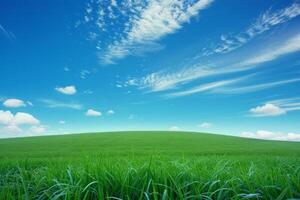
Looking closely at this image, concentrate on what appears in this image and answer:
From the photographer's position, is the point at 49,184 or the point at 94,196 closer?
the point at 94,196

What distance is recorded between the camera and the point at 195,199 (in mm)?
2352

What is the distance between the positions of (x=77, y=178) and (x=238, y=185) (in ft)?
→ 6.43

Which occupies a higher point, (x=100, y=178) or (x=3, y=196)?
(x=100, y=178)

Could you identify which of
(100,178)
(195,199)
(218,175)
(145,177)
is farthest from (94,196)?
(218,175)

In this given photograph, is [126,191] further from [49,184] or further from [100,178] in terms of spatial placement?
[49,184]

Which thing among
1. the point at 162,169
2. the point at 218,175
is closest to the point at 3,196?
the point at 162,169

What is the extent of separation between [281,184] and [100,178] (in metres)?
2.05

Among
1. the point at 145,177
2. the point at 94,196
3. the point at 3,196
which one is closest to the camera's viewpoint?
the point at 3,196

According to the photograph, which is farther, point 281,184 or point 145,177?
point 145,177

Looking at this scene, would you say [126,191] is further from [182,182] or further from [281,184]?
[281,184]

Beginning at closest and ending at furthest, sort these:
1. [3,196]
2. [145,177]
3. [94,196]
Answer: [3,196] < [94,196] < [145,177]

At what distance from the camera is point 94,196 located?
2.50m

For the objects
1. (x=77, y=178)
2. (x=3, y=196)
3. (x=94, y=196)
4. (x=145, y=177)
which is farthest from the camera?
(x=77, y=178)

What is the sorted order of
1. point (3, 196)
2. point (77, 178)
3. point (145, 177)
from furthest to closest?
point (77, 178) < point (145, 177) < point (3, 196)
